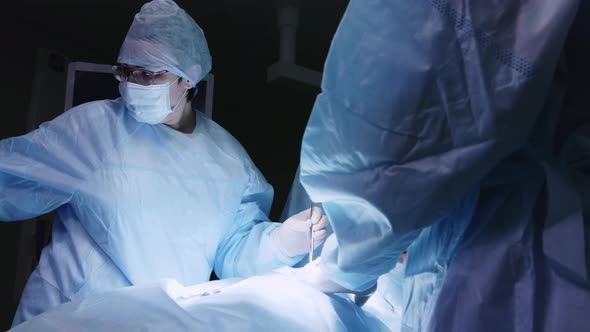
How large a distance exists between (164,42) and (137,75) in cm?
12

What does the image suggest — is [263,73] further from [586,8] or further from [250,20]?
[586,8]

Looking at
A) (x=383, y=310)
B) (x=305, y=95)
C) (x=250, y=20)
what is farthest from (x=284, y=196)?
(x=383, y=310)

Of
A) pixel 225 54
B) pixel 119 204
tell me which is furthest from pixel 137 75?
pixel 225 54

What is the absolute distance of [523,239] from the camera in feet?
2.33

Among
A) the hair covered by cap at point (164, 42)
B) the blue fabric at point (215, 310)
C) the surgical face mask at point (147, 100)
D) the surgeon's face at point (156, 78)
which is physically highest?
the hair covered by cap at point (164, 42)

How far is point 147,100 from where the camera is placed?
62.9 inches

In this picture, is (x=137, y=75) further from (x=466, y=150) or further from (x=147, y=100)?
(x=466, y=150)

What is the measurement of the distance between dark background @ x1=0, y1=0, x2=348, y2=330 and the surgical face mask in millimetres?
817

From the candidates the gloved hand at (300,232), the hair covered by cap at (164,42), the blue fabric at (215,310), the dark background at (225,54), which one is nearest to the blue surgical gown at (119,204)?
the gloved hand at (300,232)

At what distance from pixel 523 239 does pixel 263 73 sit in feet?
8.07

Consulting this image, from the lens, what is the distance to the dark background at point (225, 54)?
8.11ft

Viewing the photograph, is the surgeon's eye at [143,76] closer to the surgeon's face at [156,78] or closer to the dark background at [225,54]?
the surgeon's face at [156,78]

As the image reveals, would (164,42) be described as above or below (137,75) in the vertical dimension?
above

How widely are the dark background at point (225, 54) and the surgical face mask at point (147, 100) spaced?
82 centimetres
